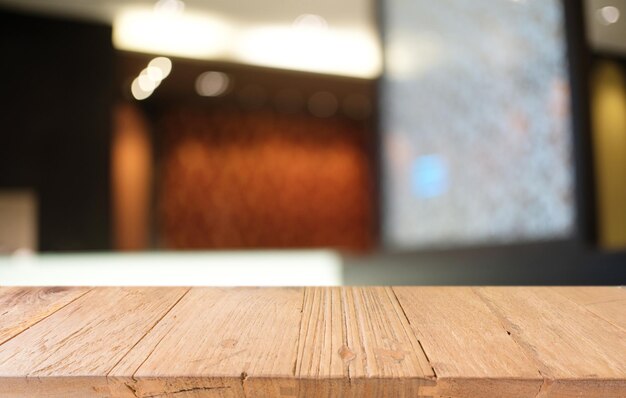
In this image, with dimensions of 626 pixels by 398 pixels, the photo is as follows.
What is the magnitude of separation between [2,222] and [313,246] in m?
3.75

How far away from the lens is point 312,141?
275 inches

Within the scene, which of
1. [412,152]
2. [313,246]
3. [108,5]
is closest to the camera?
[412,152]

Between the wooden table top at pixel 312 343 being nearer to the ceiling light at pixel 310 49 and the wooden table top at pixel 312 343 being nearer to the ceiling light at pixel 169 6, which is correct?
the ceiling light at pixel 169 6

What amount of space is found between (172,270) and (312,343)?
1.48 metres

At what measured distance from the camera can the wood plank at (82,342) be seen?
1.40 ft

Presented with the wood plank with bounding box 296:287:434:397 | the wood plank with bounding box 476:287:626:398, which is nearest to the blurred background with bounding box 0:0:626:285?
the wood plank with bounding box 476:287:626:398

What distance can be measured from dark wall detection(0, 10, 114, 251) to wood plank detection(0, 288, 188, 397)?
3507mm

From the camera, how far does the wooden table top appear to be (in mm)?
418

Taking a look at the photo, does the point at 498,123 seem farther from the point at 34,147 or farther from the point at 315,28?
the point at 34,147

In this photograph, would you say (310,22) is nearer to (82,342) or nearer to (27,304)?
(27,304)

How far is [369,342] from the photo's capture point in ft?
1.59

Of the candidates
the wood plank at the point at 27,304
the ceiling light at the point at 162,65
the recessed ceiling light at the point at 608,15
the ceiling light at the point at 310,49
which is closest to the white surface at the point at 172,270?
the wood plank at the point at 27,304

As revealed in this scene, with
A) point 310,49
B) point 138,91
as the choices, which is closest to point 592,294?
point 310,49

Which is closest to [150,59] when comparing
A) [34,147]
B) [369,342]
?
[34,147]
